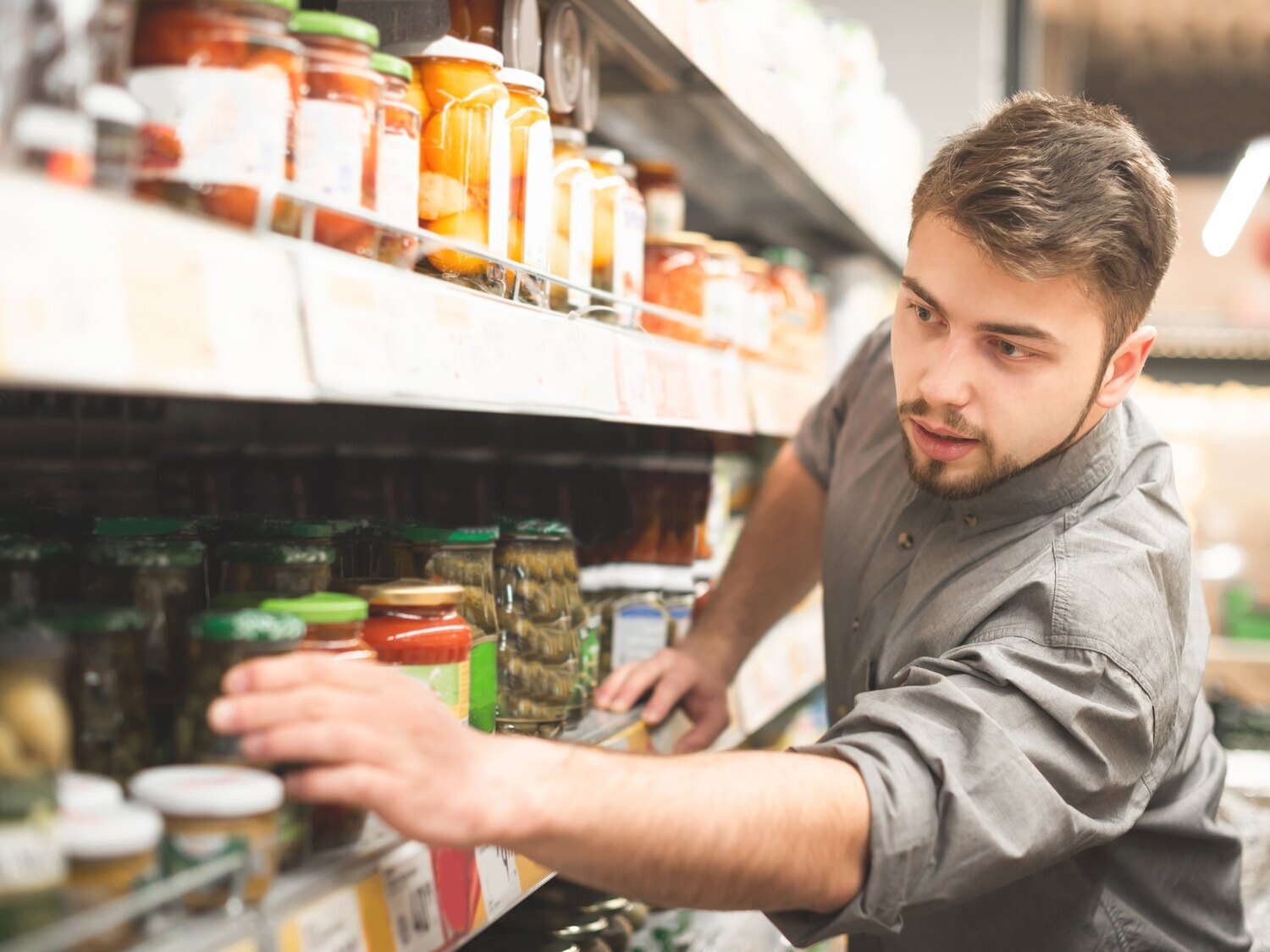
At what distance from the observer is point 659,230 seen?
2156mm

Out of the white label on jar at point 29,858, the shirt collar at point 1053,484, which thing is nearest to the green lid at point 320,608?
the white label on jar at point 29,858

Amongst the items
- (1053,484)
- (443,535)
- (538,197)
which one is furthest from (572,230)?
(1053,484)

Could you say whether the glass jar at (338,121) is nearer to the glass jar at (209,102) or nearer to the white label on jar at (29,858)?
the glass jar at (209,102)

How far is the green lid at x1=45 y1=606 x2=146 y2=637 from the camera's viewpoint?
2.63 ft

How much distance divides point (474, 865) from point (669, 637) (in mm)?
886

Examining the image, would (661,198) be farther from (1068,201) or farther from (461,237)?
(461,237)

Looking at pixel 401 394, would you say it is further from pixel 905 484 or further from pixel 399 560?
pixel 905 484

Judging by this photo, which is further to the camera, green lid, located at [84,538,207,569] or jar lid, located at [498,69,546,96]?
jar lid, located at [498,69,546,96]

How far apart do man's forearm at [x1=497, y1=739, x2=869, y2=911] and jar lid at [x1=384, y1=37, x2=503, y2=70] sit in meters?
0.64

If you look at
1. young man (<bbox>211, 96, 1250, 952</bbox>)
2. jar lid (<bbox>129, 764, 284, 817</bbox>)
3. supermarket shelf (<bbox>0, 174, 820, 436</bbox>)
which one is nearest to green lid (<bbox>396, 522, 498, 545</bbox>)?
supermarket shelf (<bbox>0, 174, 820, 436</bbox>)

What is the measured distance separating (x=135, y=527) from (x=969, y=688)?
2.46 feet

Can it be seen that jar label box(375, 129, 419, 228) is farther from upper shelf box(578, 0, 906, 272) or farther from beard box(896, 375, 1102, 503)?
beard box(896, 375, 1102, 503)

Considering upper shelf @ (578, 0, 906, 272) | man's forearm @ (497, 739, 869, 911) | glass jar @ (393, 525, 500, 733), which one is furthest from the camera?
upper shelf @ (578, 0, 906, 272)

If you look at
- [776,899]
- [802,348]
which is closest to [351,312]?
[776,899]
